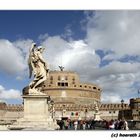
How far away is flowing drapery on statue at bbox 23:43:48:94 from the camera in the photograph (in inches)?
723

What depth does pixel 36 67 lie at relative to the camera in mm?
18516

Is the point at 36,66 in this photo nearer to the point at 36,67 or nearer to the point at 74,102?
the point at 36,67

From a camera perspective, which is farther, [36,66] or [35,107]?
[36,66]

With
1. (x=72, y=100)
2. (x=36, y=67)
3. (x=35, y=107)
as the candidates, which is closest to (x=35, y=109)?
(x=35, y=107)

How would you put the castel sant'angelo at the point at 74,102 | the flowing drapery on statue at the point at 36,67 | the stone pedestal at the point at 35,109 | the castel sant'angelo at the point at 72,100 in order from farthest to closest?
the castel sant'angelo at the point at 72,100 < the castel sant'angelo at the point at 74,102 < the flowing drapery on statue at the point at 36,67 < the stone pedestal at the point at 35,109

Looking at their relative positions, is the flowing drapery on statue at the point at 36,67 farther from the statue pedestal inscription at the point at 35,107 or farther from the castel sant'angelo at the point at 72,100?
the castel sant'angelo at the point at 72,100

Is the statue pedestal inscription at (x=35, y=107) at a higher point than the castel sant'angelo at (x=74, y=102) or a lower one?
lower

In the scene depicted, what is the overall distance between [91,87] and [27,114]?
113033 mm

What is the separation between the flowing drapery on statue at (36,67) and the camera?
60.2 ft

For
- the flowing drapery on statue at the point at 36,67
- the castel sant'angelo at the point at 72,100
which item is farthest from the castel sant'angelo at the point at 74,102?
the flowing drapery on statue at the point at 36,67

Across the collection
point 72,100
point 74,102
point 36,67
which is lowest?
point 36,67
